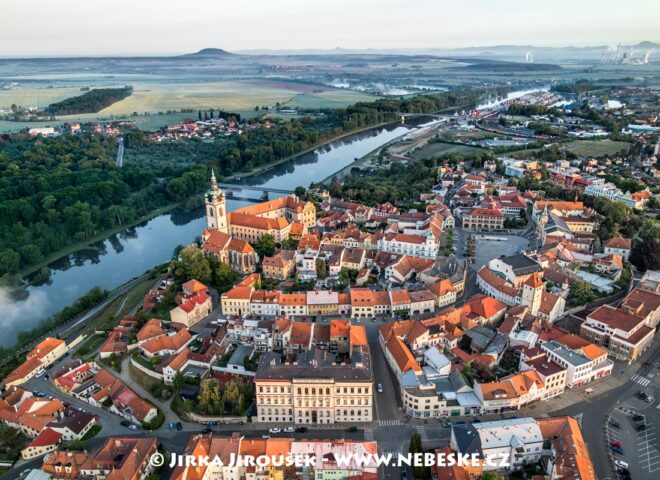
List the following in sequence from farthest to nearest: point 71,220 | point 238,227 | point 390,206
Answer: point 71,220, point 390,206, point 238,227

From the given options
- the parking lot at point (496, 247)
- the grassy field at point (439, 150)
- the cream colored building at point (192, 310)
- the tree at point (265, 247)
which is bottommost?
the cream colored building at point (192, 310)

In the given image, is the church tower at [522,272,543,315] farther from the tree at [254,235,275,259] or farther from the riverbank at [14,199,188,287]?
the riverbank at [14,199,188,287]

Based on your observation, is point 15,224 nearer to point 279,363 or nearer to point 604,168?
point 279,363

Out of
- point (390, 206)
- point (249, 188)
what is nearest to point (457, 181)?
point (390, 206)

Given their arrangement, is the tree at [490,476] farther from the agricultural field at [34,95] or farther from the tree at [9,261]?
the agricultural field at [34,95]

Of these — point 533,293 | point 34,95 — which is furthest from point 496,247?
point 34,95

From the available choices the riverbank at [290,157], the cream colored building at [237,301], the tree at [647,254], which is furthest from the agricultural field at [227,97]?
the tree at [647,254]

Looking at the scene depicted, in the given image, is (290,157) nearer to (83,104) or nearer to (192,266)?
(192,266)
